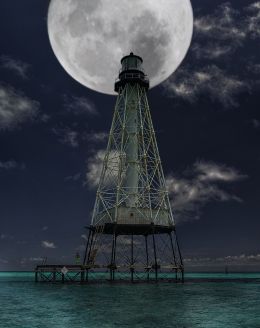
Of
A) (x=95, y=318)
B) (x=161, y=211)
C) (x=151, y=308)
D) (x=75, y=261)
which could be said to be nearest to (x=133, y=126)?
(x=161, y=211)

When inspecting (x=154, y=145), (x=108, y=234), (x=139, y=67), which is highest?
(x=139, y=67)

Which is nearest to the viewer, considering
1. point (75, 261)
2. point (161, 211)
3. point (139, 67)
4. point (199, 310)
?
point (199, 310)

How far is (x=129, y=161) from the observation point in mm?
50344

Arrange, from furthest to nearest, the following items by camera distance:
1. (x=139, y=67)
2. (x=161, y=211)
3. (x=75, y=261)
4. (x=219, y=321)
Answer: (x=139, y=67), (x=75, y=261), (x=161, y=211), (x=219, y=321)

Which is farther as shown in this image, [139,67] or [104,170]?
[139,67]

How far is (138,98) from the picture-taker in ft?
181

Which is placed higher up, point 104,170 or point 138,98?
point 138,98

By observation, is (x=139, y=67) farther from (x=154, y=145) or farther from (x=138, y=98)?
(x=154, y=145)

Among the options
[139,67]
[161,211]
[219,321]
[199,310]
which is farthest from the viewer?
[139,67]

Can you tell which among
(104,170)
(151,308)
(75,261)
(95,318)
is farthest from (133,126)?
(95,318)

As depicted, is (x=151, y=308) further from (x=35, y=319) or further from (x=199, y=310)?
(x=35, y=319)

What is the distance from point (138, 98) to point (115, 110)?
3.87m

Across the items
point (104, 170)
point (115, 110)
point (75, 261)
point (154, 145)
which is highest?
point (115, 110)

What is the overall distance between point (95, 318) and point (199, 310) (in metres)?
8.18
